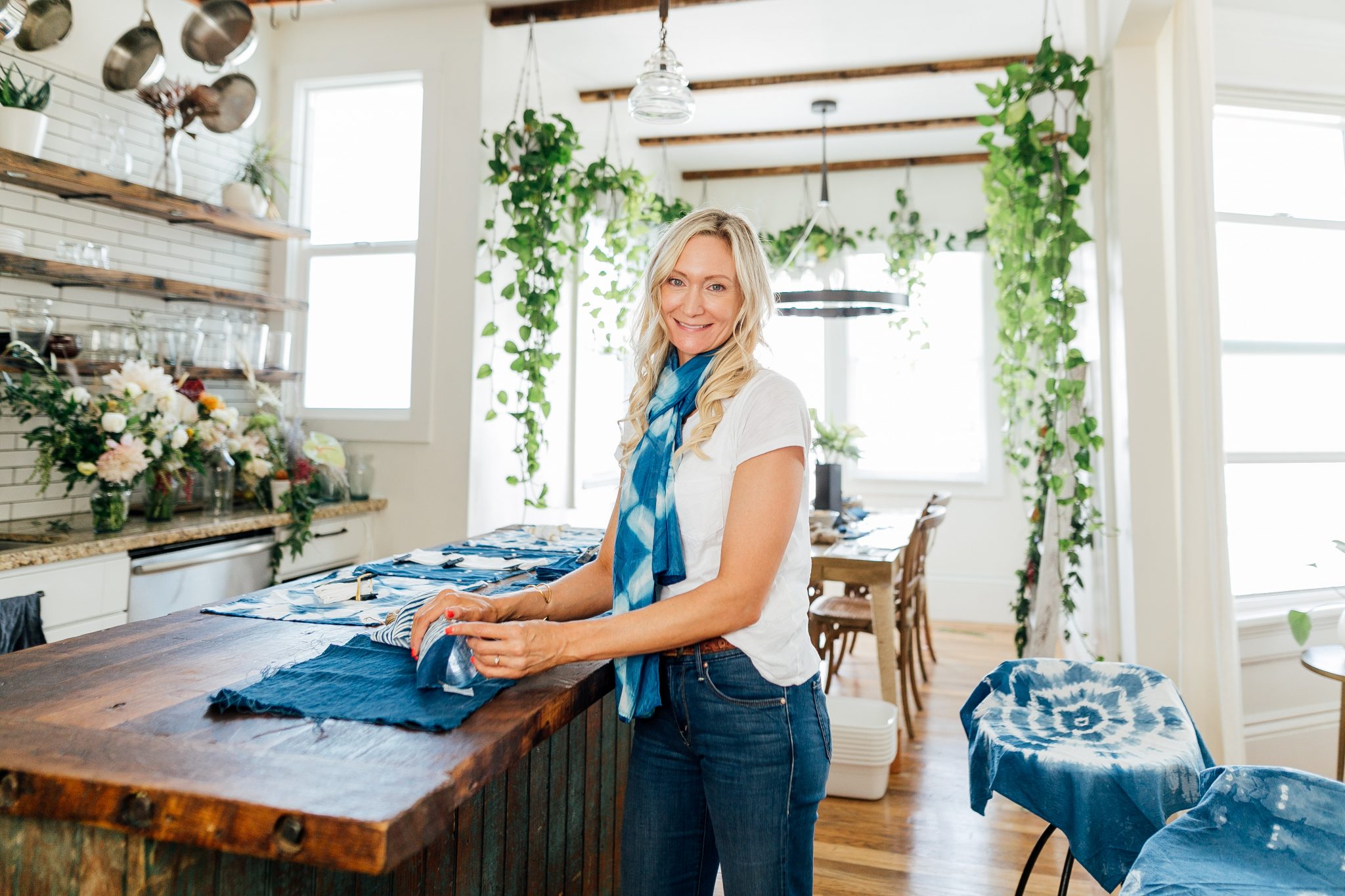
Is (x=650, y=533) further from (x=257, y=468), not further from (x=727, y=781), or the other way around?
(x=257, y=468)

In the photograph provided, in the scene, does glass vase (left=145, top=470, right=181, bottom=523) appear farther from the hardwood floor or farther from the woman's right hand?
the hardwood floor

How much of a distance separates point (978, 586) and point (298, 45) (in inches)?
211

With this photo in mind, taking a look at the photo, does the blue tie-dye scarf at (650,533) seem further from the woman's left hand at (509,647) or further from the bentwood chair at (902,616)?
the bentwood chair at (902,616)

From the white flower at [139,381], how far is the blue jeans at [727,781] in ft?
7.87

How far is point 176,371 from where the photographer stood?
3.37 m

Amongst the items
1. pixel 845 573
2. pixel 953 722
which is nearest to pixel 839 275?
pixel 845 573

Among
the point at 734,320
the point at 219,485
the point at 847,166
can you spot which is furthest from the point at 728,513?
the point at 847,166

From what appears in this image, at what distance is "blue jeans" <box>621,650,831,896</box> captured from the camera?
1290 mm

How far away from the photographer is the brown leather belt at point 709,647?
4.32 ft

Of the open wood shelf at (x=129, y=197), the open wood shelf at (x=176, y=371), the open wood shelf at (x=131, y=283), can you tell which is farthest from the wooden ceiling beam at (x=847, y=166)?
the open wood shelf at (x=176, y=371)

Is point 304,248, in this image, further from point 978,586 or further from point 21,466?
point 978,586

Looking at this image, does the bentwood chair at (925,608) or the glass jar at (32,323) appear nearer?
the glass jar at (32,323)

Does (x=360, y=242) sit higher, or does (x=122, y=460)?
(x=360, y=242)

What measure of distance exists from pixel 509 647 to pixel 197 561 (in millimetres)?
2416
